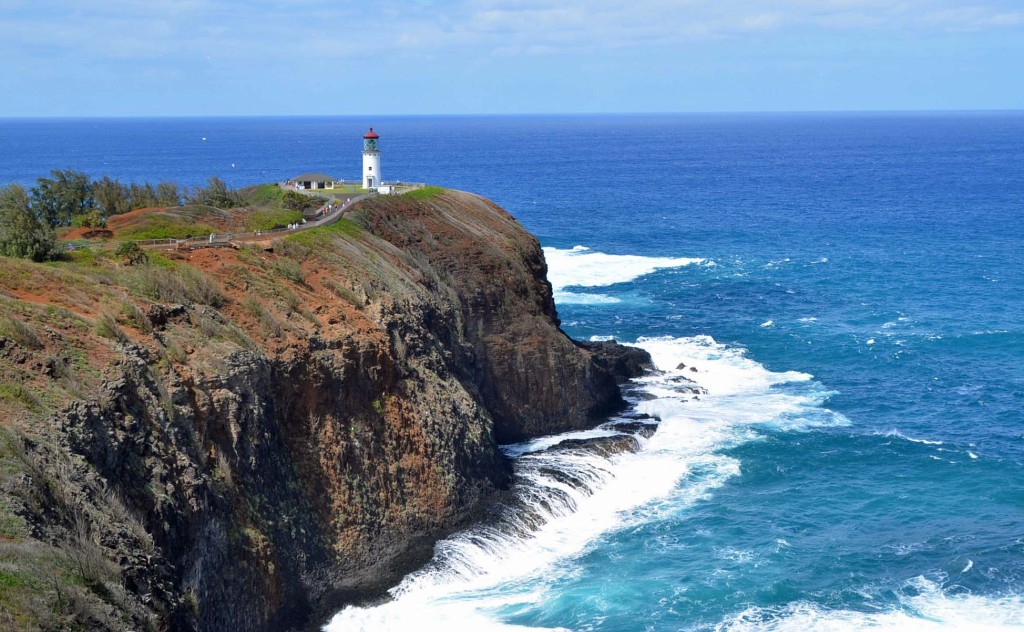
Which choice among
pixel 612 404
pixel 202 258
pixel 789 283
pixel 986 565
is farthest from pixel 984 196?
pixel 202 258

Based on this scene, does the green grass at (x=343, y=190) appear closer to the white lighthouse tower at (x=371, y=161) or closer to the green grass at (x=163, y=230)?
the white lighthouse tower at (x=371, y=161)

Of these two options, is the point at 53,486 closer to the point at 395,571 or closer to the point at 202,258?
the point at 395,571

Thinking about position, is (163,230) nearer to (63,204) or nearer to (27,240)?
(27,240)

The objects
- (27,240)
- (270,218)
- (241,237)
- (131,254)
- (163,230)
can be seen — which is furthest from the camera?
(270,218)

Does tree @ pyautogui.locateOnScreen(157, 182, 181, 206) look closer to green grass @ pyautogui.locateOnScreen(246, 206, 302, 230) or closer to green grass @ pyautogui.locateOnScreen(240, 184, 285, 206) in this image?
green grass @ pyautogui.locateOnScreen(240, 184, 285, 206)

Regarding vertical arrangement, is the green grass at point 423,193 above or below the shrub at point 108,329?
above

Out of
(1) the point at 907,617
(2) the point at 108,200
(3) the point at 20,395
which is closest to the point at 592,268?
(2) the point at 108,200

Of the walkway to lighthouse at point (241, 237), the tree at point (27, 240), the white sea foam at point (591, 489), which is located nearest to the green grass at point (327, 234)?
the walkway to lighthouse at point (241, 237)
